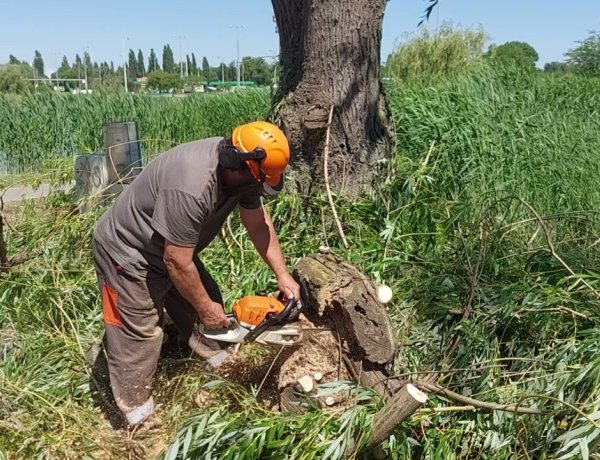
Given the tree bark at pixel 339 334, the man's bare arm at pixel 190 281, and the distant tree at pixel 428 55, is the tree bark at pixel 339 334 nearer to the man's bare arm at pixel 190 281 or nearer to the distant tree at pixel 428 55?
the man's bare arm at pixel 190 281

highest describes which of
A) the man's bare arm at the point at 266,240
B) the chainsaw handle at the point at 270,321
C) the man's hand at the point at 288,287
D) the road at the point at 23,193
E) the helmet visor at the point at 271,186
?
the helmet visor at the point at 271,186

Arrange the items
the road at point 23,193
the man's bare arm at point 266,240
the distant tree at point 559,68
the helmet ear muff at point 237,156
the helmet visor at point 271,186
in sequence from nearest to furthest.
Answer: the helmet ear muff at point 237,156
the helmet visor at point 271,186
the man's bare arm at point 266,240
the road at point 23,193
the distant tree at point 559,68

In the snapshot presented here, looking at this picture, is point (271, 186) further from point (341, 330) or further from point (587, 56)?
point (587, 56)

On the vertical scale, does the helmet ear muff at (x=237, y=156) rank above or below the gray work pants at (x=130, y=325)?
above

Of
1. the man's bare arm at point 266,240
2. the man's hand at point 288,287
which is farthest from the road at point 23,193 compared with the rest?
the man's hand at point 288,287

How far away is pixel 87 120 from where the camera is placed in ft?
34.7

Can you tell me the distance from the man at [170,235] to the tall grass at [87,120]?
6916mm

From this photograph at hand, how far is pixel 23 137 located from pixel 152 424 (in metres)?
8.60

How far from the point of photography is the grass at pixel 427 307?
2549mm

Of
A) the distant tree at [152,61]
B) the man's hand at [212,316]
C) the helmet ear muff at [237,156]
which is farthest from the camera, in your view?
the distant tree at [152,61]

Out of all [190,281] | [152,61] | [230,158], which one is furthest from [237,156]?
[152,61]

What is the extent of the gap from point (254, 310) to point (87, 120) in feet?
28.6

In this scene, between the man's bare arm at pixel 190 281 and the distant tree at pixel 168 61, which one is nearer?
the man's bare arm at pixel 190 281

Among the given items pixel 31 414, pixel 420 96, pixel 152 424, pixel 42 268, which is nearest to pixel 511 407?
pixel 152 424
